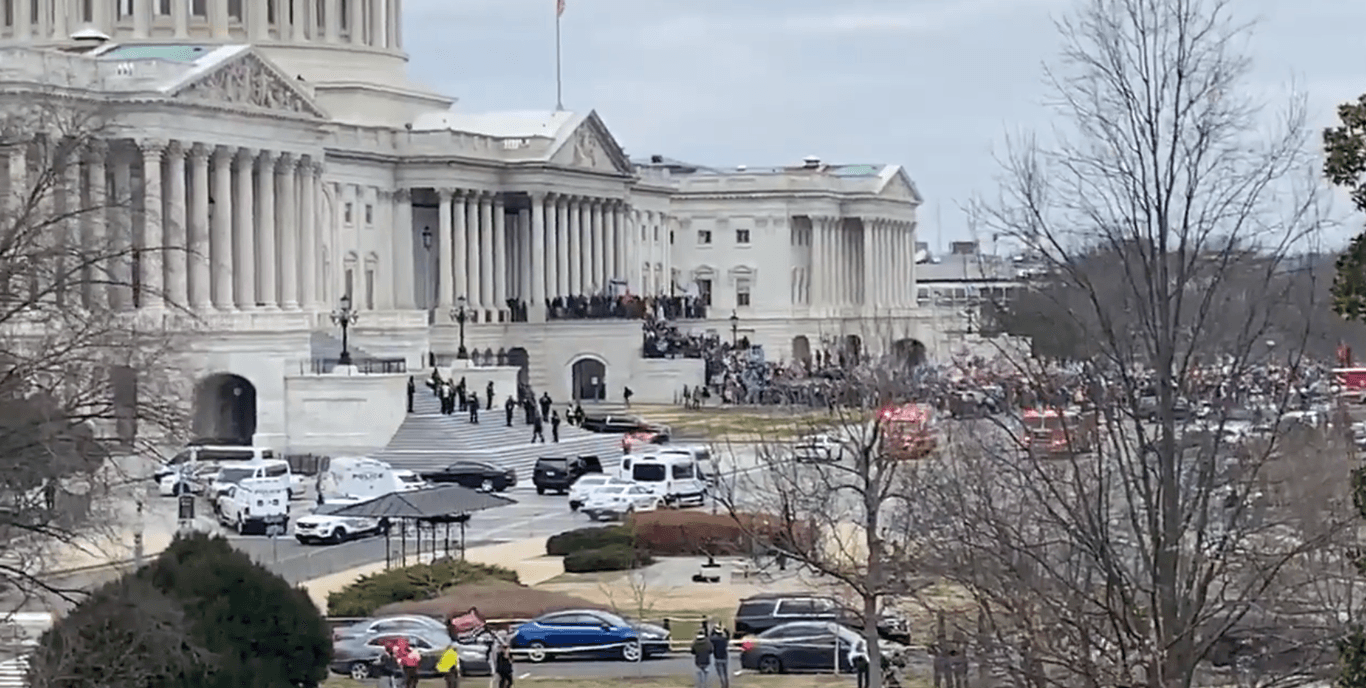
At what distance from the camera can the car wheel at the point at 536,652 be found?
43.1 meters

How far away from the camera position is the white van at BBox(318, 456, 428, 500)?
225 feet

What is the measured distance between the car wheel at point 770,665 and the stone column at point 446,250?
72.6 meters

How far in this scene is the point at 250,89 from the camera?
8988cm

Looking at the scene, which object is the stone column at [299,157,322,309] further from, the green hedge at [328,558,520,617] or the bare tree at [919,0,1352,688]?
the bare tree at [919,0,1352,688]

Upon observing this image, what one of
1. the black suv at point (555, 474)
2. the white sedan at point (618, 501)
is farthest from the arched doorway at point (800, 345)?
the white sedan at point (618, 501)

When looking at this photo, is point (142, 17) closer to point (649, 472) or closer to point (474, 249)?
point (474, 249)

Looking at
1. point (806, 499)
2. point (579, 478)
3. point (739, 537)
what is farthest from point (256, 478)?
point (806, 499)

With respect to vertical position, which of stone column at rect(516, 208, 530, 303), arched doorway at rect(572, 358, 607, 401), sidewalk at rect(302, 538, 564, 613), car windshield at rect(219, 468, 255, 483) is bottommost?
sidewalk at rect(302, 538, 564, 613)

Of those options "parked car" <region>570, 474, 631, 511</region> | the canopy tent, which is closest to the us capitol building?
the canopy tent

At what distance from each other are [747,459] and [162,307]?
17882mm

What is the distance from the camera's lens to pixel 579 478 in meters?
73.1

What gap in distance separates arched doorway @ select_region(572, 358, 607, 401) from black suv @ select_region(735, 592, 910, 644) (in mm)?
69791

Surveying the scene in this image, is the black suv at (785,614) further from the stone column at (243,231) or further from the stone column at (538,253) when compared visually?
the stone column at (538,253)

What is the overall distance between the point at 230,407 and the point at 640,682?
1894 inches
